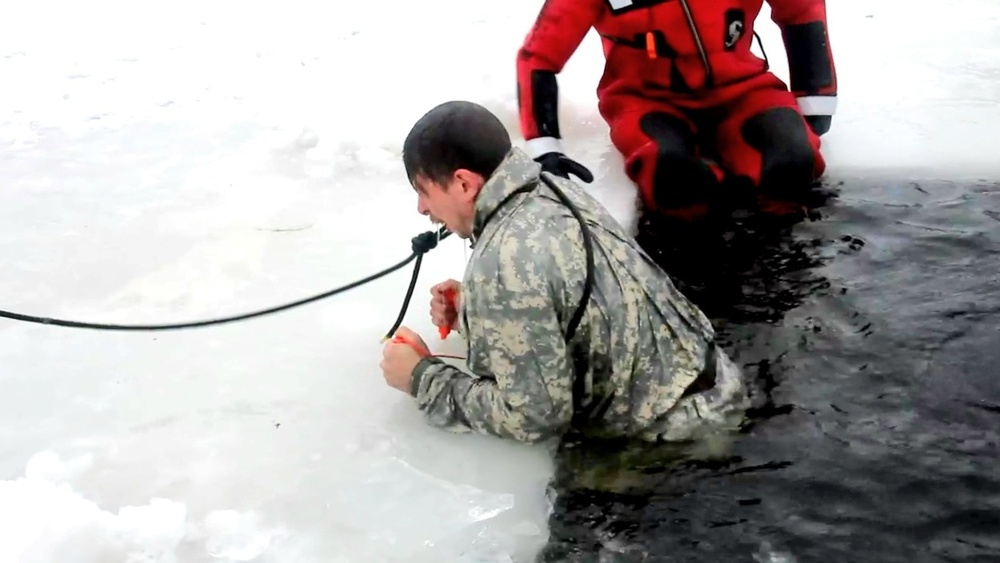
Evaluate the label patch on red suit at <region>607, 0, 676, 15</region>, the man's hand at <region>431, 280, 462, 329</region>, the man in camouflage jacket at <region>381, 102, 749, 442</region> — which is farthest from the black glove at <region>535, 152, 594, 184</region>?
the man in camouflage jacket at <region>381, 102, 749, 442</region>

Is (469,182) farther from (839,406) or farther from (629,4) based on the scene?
(629,4)

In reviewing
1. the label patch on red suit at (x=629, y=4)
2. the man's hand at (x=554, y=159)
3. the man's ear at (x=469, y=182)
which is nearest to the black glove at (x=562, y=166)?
the man's hand at (x=554, y=159)

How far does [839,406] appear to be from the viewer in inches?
84.4

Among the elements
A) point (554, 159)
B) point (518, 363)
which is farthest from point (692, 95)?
point (518, 363)

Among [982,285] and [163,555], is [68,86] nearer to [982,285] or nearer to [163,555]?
[163,555]

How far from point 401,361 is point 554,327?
470mm

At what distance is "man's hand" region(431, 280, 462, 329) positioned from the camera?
2.25 m

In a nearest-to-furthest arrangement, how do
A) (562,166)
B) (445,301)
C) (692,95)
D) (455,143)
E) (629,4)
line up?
(455,143) < (445,301) < (562,166) < (629,4) < (692,95)

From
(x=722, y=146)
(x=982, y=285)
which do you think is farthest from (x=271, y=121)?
(x=982, y=285)

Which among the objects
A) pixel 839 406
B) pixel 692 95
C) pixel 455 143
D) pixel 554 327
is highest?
pixel 455 143

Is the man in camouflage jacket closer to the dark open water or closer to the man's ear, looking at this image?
the man's ear

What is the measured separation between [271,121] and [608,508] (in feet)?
9.39

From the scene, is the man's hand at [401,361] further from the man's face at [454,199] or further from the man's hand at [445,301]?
the man's face at [454,199]

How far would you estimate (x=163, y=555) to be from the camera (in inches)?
70.9
